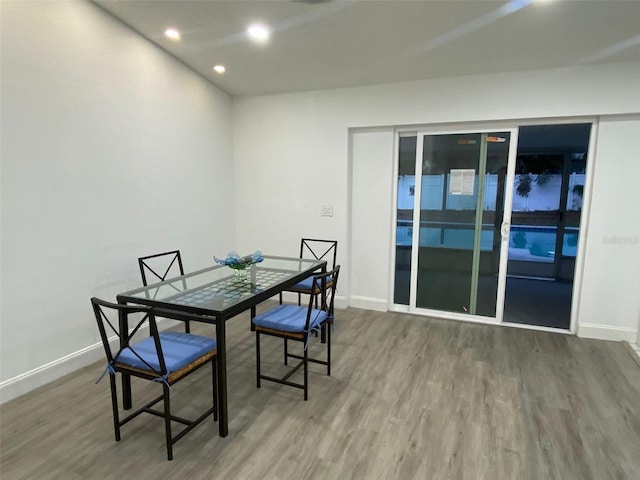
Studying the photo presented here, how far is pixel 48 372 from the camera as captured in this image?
2.58 metres

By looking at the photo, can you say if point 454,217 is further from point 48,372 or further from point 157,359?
point 48,372

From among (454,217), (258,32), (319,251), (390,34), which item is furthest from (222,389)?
(454,217)

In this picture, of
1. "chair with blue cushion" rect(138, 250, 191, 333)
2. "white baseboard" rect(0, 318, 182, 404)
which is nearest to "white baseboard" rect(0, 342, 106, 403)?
"white baseboard" rect(0, 318, 182, 404)

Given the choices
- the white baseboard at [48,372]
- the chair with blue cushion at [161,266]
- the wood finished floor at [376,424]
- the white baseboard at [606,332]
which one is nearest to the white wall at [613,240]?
the white baseboard at [606,332]

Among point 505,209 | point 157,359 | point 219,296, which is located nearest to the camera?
point 157,359

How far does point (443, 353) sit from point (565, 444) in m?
1.19

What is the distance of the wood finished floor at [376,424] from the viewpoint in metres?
1.86

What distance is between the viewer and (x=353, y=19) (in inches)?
103

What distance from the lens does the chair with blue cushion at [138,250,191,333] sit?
3.19m

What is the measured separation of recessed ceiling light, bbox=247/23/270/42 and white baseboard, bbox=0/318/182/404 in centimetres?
273

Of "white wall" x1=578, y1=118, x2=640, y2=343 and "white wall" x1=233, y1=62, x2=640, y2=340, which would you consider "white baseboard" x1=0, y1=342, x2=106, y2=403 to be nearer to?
"white wall" x1=233, y1=62, x2=640, y2=340

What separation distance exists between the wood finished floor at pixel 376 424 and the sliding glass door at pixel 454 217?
0.97 metres

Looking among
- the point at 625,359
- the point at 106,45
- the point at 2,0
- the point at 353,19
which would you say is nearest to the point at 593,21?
the point at 353,19

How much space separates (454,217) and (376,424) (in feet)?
8.18
